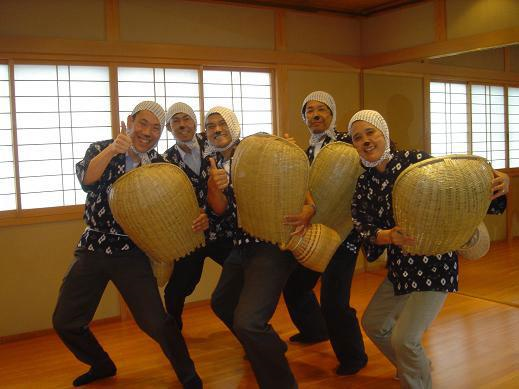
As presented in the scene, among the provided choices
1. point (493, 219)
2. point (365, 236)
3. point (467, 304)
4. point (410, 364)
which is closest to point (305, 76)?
point (493, 219)

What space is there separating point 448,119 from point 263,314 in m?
3.00

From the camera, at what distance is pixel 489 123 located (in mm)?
4480

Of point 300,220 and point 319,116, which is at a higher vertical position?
point 319,116

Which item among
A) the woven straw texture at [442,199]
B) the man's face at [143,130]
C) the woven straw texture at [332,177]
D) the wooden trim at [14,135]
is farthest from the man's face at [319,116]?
the wooden trim at [14,135]

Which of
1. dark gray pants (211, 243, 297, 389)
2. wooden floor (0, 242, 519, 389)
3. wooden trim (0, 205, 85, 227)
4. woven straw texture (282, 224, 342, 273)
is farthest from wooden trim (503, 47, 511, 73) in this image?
wooden trim (0, 205, 85, 227)

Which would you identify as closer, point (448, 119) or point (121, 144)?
point (121, 144)

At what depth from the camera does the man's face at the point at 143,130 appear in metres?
2.73

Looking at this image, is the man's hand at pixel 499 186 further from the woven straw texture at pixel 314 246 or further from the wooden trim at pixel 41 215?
the wooden trim at pixel 41 215

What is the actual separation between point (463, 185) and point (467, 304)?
2389 mm

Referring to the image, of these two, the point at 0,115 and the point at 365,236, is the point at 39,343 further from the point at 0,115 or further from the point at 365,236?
the point at 365,236

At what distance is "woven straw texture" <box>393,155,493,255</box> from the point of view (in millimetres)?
2146

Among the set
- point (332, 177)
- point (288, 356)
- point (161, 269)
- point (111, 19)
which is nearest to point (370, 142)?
point (332, 177)

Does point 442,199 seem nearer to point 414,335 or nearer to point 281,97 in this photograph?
point 414,335

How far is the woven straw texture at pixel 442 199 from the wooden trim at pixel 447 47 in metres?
2.21
